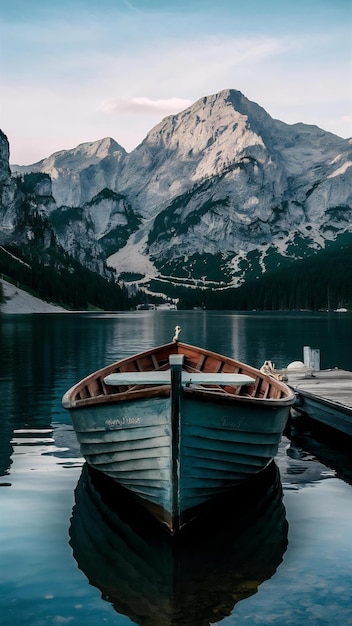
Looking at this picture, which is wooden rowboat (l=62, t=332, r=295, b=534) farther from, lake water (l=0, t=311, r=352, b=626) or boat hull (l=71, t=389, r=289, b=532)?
lake water (l=0, t=311, r=352, b=626)

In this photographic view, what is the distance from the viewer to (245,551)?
628 inches

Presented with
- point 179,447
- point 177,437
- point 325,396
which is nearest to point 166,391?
point 177,437

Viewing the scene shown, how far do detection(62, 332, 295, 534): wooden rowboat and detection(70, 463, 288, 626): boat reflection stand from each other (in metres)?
0.84

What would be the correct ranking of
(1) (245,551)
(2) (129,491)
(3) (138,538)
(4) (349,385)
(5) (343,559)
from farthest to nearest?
(4) (349,385), (2) (129,491), (3) (138,538), (1) (245,551), (5) (343,559)

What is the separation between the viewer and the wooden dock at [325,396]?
28422mm

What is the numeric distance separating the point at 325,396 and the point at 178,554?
17.7 metres

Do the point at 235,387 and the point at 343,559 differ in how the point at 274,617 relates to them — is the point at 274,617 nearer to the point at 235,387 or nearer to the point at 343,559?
the point at 343,559

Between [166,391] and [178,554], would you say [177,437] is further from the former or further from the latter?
[178,554]

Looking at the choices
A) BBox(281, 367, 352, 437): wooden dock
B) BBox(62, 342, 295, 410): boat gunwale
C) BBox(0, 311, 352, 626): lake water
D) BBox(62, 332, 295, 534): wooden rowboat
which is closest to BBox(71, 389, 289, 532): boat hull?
BBox(62, 332, 295, 534): wooden rowboat

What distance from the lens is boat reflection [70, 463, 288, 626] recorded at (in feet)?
42.5

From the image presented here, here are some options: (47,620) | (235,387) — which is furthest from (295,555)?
(235,387)

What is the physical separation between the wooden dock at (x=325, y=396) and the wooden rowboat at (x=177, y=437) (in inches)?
330

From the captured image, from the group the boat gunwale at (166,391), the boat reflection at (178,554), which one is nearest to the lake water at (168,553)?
the boat reflection at (178,554)

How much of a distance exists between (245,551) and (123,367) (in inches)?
442
